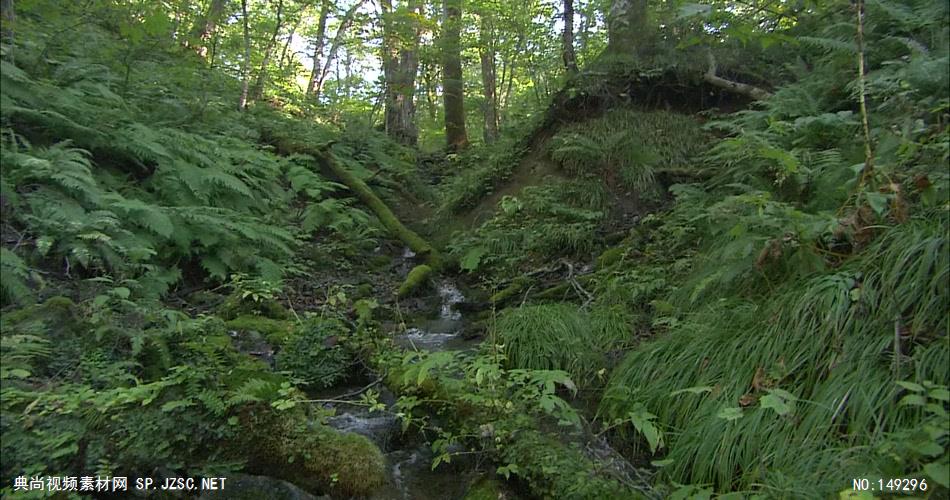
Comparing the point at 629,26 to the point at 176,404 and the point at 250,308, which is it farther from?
the point at 176,404

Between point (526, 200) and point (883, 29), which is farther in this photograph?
point (526, 200)

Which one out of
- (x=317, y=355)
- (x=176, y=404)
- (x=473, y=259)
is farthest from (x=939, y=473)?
(x=473, y=259)

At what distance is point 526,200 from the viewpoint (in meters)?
7.54

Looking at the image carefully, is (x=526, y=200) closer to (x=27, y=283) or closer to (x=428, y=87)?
(x=27, y=283)

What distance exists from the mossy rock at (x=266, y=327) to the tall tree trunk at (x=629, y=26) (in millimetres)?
7095

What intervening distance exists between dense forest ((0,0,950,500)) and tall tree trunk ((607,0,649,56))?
51 mm

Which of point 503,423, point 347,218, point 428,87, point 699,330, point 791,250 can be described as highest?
point 428,87

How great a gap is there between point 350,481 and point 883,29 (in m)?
6.03

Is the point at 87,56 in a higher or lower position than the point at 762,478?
higher

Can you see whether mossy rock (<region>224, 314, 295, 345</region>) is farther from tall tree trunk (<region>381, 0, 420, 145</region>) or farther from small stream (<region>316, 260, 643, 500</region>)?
tall tree trunk (<region>381, 0, 420, 145</region>)

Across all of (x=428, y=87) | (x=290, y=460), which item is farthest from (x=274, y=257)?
(x=428, y=87)

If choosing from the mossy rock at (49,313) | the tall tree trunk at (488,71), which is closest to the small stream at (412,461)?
the mossy rock at (49,313)

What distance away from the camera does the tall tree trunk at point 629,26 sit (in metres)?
8.62

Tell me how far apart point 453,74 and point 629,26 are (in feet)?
18.2
